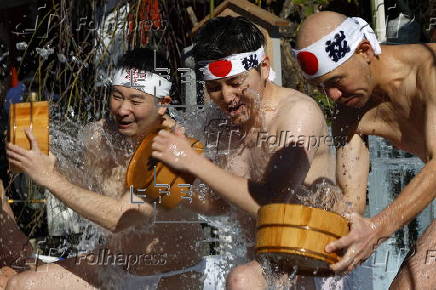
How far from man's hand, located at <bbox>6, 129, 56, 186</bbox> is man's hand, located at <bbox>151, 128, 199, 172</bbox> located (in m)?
0.68

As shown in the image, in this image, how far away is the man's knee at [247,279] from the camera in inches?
163


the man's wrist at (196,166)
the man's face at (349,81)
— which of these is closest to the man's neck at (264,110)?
the man's face at (349,81)

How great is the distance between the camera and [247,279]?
4145mm

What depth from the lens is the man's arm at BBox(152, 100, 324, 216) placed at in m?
3.97

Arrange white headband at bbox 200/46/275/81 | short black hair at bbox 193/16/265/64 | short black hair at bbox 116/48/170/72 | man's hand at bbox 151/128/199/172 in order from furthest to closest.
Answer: short black hair at bbox 116/48/170/72 → short black hair at bbox 193/16/265/64 → white headband at bbox 200/46/275/81 → man's hand at bbox 151/128/199/172

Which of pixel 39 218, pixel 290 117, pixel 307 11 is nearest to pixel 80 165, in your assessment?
pixel 290 117

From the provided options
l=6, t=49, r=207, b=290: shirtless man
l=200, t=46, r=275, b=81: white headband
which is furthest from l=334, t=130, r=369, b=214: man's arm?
l=6, t=49, r=207, b=290: shirtless man

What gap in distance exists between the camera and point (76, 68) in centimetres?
746

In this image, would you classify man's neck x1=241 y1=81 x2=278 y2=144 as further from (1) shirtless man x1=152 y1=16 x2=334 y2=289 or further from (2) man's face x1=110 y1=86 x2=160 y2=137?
(2) man's face x1=110 y1=86 x2=160 y2=137

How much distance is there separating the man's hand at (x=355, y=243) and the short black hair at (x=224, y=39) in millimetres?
1346

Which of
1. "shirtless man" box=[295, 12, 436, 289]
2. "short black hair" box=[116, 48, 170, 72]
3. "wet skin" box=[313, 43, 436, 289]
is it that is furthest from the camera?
"short black hair" box=[116, 48, 170, 72]

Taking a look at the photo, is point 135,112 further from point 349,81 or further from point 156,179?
point 349,81

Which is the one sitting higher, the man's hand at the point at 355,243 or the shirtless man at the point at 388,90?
the shirtless man at the point at 388,90

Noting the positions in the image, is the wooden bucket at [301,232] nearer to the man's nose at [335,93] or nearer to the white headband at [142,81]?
the man's nose at [335,93]
